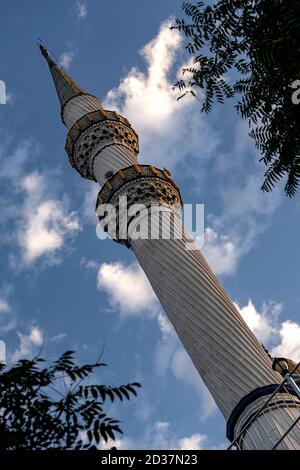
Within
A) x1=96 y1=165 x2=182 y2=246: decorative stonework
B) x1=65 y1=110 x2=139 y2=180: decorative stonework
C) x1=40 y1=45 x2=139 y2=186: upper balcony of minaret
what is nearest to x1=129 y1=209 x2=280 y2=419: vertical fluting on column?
x1=96 y1=165 x2=182 y2=246: decorative stonework

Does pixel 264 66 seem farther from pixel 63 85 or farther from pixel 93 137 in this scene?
pixel 63 85

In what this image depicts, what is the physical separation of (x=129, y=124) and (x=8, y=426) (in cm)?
1304

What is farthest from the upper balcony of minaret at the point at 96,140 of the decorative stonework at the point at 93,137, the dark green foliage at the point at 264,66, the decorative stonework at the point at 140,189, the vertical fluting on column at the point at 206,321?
the dark green foliage at the point at 264,66

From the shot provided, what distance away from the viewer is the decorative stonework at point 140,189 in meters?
12.2

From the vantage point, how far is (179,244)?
35.2 feet

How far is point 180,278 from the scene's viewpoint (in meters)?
10.0

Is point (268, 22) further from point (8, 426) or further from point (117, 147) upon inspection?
point (117, 147)

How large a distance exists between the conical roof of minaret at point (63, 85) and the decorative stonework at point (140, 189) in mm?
5159

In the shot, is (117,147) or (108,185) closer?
(108,185)

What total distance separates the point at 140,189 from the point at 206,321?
4.20m

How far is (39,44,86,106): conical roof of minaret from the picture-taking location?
17.0 m

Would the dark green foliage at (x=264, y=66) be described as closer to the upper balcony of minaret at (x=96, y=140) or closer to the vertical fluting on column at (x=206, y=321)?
the vertical fluting on column at (x=206, y=321)
